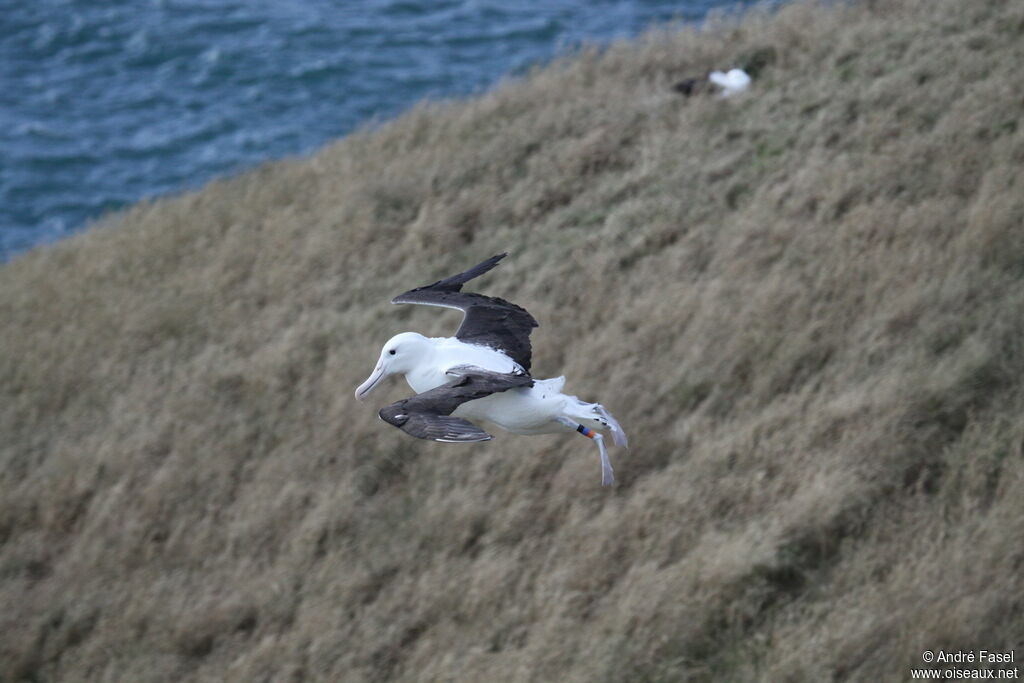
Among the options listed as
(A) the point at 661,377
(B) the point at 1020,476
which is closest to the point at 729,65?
(A) the point at 661,377

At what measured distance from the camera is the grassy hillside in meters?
7.56

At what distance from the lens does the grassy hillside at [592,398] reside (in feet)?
24.8

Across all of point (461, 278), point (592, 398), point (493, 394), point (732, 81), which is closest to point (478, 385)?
point (493, 394)

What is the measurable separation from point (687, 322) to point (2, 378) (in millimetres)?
6713

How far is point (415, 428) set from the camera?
10.5 ft

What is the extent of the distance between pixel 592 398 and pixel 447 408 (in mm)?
6093

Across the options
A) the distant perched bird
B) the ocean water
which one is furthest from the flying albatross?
the ocean water

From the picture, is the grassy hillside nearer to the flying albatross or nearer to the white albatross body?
the flying albatross

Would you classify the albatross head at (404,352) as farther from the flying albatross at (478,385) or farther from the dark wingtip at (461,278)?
the dark wingtip at (461,278)

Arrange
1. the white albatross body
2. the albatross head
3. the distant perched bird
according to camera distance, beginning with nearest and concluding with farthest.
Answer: the white albatross body → the albatross head → the distant perched bird

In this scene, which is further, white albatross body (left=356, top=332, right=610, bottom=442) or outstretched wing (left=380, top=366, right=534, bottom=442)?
white albatross body (left=356, top=332, right=610, bottom=442)

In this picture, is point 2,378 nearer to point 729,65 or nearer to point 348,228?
point 348,228

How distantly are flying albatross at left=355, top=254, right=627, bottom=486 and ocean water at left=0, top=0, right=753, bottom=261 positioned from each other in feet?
45.1

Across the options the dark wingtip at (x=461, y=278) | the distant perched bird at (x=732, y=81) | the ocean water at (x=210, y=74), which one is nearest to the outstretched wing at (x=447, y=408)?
the dark wingtip at (x=461, y=278)
